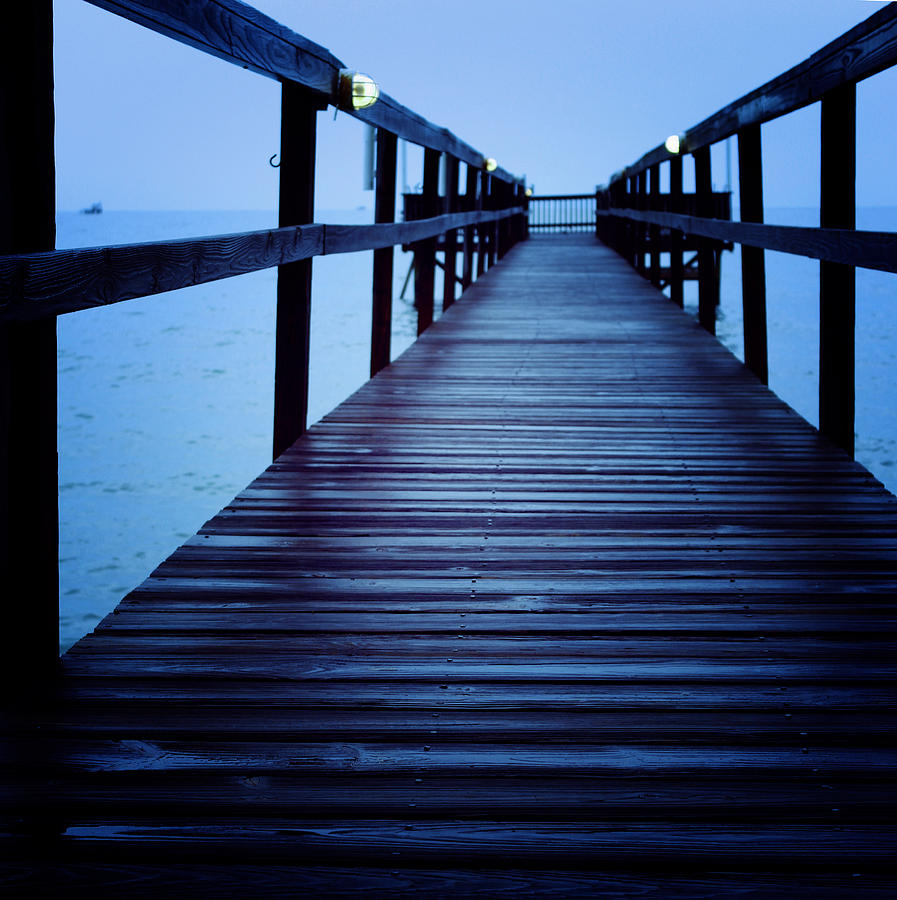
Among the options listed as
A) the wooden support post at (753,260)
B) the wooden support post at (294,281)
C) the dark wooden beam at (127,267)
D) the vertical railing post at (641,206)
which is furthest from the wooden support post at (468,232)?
the dark wooden beam at (127,267)

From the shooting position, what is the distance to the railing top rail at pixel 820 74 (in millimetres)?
3297

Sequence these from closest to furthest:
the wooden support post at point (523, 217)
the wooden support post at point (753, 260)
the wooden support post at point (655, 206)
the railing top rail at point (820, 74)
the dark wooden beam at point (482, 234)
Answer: the railing top rail at point (820, 74) → the wooden support post at point (753, 260) → the wooden support post at point (655, 206) → the dark wooden beam at point (482, 234) → the wooden support post at point (523, 217)

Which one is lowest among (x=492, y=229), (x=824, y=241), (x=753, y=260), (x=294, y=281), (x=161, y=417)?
(x=161, y=417)

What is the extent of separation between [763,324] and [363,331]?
2560 cm

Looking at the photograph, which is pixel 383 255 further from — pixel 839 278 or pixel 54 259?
pixel 54 259

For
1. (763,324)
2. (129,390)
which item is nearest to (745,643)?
(763,324)

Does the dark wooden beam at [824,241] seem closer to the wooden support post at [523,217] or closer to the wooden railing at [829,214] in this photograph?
the wooden railing at [829,214]

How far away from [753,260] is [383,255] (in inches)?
74.4

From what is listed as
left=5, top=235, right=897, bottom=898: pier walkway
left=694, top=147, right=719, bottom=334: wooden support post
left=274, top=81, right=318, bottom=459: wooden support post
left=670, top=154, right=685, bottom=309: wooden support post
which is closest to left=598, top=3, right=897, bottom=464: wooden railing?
left=5, top=235, right=897, bottom=898: pier walkway

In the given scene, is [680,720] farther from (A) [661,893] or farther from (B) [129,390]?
(B) [129,390]

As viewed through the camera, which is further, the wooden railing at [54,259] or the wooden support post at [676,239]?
the wooden support post at [676,239]

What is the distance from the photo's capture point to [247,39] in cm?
300

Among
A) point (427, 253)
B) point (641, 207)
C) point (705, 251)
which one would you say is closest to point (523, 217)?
point (641, 207)

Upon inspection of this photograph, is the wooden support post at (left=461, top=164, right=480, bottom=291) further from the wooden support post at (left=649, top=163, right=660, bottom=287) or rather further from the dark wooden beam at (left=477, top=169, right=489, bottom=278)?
the wooden support post at (left=649, top=163, right=660, bottom=287)
